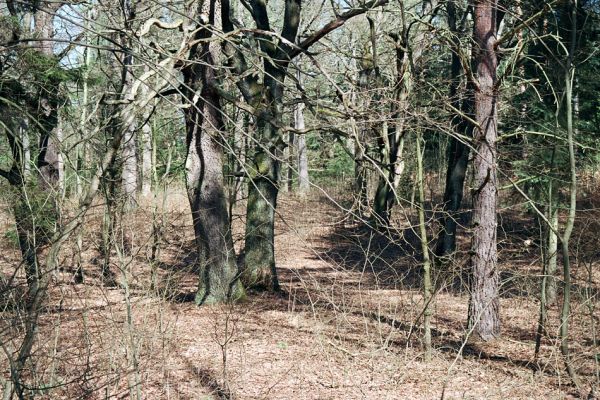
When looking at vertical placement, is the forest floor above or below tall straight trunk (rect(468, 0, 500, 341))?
below

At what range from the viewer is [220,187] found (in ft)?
36.2

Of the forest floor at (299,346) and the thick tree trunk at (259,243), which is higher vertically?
the thick tree trunk at (259,243)

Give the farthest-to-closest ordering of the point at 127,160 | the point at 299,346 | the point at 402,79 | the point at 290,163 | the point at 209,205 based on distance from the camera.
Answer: the point at 127,160 → the point at 209,205 → the point at 299,346 → the point at 402,79 → the point at 290,163

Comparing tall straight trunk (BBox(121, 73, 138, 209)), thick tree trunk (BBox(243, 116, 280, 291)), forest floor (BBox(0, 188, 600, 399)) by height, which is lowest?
forest floor (BBox(0, 188, 600, 399))

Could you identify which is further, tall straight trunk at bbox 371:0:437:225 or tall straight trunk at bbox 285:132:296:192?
tall straight trunk at bbox 371:0:437:225

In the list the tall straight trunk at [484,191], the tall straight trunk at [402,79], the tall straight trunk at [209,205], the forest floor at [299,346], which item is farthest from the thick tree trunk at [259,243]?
the tall straight trunk at [484,191]

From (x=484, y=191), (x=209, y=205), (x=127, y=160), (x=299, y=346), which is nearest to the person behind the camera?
(x=484, y=191)

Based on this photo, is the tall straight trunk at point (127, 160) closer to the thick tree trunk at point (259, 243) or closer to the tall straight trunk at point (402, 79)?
the thick tree trunk at point (259, 243)

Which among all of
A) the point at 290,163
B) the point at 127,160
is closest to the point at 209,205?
the point at 127,160

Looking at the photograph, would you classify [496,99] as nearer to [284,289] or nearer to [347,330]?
[347,330]

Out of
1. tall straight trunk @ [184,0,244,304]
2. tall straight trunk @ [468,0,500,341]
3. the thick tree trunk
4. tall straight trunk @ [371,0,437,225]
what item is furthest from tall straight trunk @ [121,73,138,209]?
tall straight trunk @ [468,0,500,341]

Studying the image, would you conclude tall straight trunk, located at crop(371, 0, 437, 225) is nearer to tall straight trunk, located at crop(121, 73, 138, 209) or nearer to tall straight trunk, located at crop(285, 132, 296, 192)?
tall straight trunk, located at crop(285, 132, 296, 192)

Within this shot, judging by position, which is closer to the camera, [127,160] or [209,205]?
[209,205]

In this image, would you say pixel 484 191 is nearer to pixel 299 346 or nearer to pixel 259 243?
pixel 299 346
